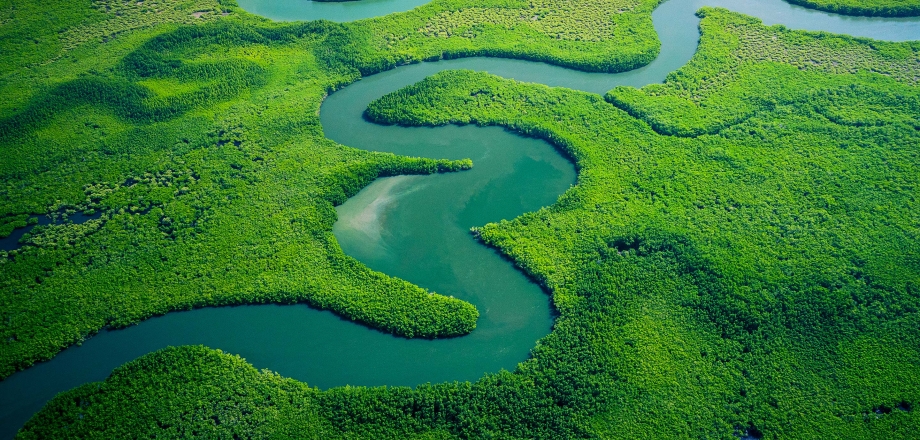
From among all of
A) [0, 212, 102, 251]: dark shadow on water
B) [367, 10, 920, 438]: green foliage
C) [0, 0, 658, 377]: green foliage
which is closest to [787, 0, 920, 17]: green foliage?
[367, 10, 920, 438]: green foliage

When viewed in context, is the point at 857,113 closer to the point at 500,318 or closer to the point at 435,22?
the point at 500,318

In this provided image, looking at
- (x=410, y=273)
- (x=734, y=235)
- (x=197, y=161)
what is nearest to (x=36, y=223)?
(x=197, y=161)

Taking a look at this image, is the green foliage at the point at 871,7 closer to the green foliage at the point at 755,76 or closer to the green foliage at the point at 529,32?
the green foliage at the point at 755,76

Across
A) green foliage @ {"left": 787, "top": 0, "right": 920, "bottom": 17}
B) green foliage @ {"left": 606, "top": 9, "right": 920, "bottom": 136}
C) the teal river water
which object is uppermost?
green foliage @ {"left": 787, "top": 0, "right": 920, "bottom": 17}

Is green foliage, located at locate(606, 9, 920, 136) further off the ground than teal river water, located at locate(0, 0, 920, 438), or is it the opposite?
green foliage, located at locate(606, 9, 920, 136)

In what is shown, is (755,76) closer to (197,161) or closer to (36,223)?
(197,161)

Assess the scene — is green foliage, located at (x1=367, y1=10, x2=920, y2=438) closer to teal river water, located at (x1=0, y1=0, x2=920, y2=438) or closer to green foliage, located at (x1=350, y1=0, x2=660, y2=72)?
teal river water, located at (x1=0, y1=0, x2=920, y2=438)

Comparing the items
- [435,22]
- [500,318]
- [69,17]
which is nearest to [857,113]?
[500,318]
